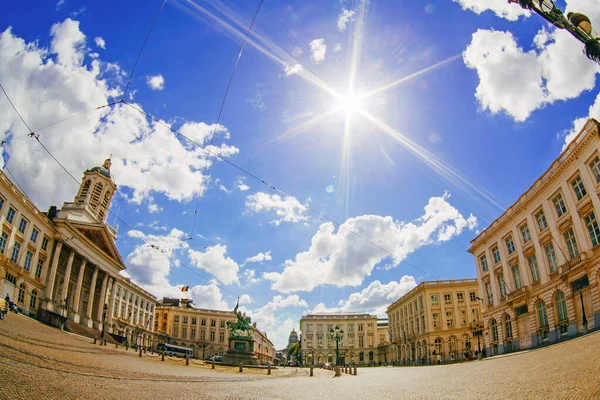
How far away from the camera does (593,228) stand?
25203mm

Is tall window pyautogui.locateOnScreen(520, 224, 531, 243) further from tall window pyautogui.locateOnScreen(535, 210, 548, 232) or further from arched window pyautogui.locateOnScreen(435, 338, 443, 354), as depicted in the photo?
arched window pyautogui.locateOnScreen(435, 338, 443, 354)

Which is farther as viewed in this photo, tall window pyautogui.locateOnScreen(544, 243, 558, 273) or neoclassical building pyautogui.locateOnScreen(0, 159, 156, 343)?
neoclassical building pyautogui.locateOnScreen(0, 159, 156, 343)

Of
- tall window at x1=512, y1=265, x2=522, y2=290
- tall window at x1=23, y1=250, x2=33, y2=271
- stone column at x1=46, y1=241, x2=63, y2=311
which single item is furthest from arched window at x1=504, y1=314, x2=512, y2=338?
tall window at x1=23, y1=250, x2=33, y2=271

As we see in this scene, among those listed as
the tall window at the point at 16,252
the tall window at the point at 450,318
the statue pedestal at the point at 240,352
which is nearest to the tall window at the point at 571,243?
the statue pedestal at the point at 240,352

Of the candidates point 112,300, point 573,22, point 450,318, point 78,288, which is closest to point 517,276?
point 450,318

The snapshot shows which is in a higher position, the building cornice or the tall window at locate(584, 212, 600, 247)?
the building cornice

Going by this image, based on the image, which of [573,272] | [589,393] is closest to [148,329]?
[573,272]

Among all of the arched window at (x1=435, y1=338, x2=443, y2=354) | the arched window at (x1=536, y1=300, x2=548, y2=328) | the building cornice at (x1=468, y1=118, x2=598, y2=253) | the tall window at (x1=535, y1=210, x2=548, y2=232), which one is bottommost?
the arched window at (x1=435, y1=338, x2=443, y2=354)

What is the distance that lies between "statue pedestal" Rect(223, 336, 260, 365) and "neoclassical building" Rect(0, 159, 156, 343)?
51.5 feet

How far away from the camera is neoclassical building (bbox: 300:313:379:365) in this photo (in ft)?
326

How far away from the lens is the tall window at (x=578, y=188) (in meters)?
26.6

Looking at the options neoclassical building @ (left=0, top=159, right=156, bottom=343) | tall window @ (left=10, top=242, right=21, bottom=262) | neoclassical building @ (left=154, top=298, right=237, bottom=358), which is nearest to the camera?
neoclassical building @ (left=0, top=159, right=156, bottom=343)

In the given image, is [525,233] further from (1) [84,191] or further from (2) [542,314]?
(1) [84,191]

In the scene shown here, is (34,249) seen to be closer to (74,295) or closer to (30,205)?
(30,205)
